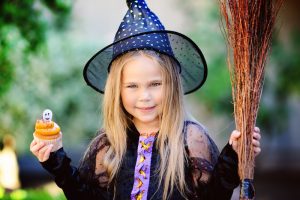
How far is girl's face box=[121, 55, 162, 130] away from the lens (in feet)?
9.53

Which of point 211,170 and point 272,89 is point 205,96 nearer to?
point 272,89

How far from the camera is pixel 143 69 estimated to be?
2.91 metres

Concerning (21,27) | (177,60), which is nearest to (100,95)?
(21,27)

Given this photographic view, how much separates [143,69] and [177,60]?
0.78 feet

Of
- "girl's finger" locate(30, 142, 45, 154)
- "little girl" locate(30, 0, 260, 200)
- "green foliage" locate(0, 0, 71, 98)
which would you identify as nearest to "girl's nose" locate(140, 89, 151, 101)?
"little girl" locate(30, 0, 260, 200)

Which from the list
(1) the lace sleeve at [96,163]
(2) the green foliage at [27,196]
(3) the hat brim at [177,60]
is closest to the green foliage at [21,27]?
(2) the green foliage at [27,196]

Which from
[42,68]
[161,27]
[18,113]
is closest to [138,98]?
[161,27]

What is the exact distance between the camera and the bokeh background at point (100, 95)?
24.3ft

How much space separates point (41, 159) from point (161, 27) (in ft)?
2.92

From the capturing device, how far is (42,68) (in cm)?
685

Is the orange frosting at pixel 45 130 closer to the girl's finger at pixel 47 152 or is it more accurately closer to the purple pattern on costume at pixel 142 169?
the girl's finger at pixel 47 152

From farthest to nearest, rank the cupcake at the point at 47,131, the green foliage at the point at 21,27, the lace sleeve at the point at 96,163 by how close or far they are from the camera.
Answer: the green foliage at the point at 21,27 < the lace sleeve at the point at 96,163 < the cupcake at the point at 47,131

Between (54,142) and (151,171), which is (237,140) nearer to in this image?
(151,171)

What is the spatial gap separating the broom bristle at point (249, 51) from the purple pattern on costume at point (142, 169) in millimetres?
508
